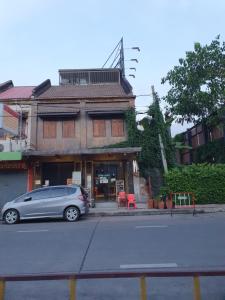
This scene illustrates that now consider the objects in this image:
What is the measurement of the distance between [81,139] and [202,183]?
8681mm

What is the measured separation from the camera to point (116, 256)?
7199 millimetres

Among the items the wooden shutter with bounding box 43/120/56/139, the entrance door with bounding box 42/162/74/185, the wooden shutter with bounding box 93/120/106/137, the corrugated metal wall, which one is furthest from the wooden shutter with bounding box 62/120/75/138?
the corrugated metal wall

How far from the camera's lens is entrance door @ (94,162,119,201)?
2152cm

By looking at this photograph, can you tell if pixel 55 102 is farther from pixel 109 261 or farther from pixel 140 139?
pixel 109 261

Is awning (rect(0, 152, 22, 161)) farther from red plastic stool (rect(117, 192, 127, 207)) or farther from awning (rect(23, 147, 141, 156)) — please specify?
red plastic stool (rect(117, 192, 127, 207))

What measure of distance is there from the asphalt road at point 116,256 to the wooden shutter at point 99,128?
449 inches

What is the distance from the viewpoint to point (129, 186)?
838 inches

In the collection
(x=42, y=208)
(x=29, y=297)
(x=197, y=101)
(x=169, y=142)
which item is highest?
(x=197, y=101)

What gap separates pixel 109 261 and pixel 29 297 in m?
2.26

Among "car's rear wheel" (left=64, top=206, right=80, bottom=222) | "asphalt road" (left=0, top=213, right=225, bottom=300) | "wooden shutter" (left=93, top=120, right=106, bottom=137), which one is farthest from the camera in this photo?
"wooden shutter" (left=93, top=120, right=106, bottom=137)

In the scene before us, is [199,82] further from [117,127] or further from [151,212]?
[151,212]

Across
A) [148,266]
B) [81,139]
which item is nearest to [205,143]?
[81,139]

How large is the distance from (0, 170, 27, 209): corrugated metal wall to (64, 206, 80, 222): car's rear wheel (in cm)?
757

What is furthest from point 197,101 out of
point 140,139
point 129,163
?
point 129,163
